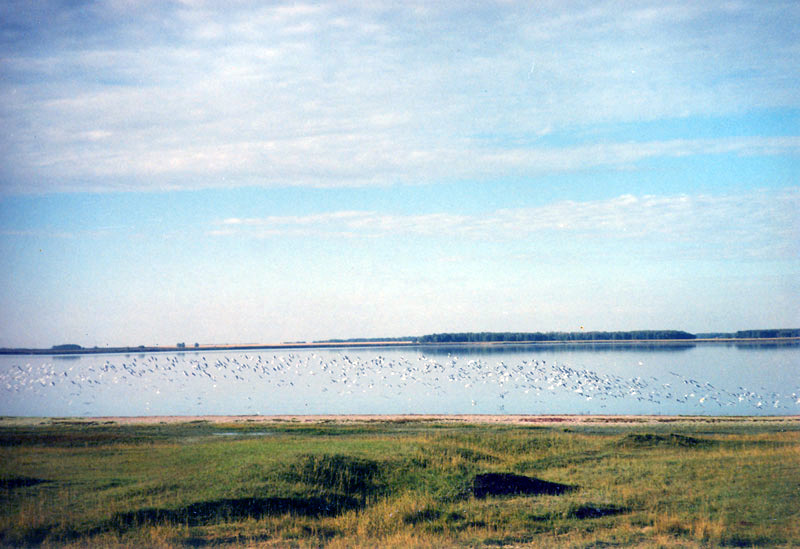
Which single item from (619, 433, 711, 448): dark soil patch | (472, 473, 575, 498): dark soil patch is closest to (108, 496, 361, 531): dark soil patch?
(472, 473, 575, 498): dark soil patch

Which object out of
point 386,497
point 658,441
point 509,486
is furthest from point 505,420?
point 386,497

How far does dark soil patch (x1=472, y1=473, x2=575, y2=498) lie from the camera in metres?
15.1

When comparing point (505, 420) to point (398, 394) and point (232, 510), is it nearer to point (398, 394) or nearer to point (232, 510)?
point (398, 394)

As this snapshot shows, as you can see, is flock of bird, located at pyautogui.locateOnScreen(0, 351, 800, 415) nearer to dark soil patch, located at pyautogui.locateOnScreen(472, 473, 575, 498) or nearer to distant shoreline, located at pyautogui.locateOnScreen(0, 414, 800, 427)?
distant shoreline, located at pyautogui.locateOnScreen(0, 414, 800, 427)

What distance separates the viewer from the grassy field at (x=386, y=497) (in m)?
12.0

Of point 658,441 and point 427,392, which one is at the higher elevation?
point 658,441

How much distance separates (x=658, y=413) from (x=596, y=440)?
21.5 metres

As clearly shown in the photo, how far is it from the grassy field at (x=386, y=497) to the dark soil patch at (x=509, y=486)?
0.15m

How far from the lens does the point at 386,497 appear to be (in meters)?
14.9

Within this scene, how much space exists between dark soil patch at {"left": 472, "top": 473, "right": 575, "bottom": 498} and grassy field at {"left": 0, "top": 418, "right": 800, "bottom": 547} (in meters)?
0.15

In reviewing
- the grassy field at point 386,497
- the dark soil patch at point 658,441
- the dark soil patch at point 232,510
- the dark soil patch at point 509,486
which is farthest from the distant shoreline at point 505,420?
the dark soil patch at point 232,510

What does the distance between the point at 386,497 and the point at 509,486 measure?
2838 mm

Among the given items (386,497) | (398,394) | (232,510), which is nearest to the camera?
(232,510)

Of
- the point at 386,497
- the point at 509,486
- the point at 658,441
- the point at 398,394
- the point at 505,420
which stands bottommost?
the point at 398,394
